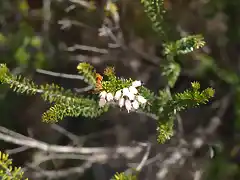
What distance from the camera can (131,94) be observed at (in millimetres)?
1199

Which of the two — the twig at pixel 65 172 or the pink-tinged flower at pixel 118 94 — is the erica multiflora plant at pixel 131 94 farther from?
the twig at pixel 65 172

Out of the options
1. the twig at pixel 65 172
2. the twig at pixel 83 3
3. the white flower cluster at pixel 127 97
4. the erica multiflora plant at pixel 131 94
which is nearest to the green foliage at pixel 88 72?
the erica multiflora plant at pixel 131 94

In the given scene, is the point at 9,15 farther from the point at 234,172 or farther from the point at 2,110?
the point at 234,172

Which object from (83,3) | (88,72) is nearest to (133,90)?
(88,72)

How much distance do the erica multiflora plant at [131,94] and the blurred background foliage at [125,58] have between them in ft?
2.32

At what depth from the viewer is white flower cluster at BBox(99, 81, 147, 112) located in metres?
1.19

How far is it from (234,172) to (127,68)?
0.84 meters

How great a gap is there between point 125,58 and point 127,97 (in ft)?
4.10

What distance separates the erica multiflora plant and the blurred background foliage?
0.71 m

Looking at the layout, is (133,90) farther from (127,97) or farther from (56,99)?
(56,99)

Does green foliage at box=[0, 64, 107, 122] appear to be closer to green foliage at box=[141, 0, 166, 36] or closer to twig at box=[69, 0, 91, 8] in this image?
green foliage at box=[141, 0, 166, 36]

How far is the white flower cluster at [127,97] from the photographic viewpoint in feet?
3.89

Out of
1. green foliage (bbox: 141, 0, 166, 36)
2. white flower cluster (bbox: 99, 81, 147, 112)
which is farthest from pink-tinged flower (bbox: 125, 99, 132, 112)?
green foliage (bbox: 141, 0, 166, 36)

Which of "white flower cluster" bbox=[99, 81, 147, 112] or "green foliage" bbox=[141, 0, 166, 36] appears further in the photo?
"green foliage" bbox=[141, 0, 166, 36]
